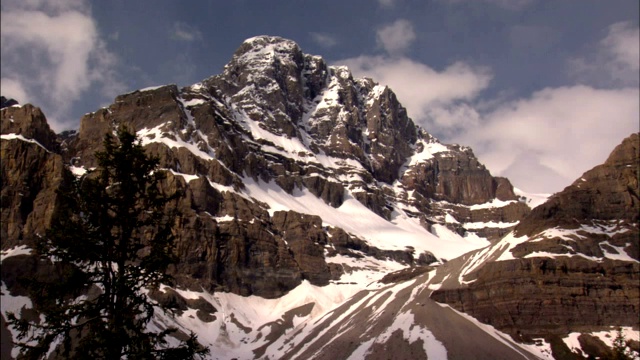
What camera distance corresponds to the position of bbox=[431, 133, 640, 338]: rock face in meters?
124

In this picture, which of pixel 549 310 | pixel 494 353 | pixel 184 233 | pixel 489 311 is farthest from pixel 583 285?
pixel 184 233

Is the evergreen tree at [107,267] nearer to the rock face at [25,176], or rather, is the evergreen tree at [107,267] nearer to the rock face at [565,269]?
the rock face at [565,269]

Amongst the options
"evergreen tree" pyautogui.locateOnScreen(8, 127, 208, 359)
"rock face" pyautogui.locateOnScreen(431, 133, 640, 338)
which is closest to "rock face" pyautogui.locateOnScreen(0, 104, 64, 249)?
"rock face" pyautogui.locateOnScreen(431, 133, 640, 338)

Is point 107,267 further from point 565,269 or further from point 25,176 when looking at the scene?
point 25,176

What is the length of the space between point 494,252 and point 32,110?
14955 cm

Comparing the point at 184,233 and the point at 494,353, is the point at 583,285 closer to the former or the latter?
the point at 494,353

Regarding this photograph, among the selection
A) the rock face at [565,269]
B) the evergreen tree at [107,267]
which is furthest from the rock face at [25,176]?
the evergreen tree at [107,267]

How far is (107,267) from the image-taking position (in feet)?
69.9

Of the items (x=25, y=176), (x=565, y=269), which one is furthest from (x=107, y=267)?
(x=25, y=176)

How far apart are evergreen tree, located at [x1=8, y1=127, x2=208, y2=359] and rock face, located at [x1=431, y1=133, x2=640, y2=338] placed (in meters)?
113

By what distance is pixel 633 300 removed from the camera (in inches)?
4840

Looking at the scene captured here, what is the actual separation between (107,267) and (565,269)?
126104 mm

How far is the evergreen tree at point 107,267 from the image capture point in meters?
19.9

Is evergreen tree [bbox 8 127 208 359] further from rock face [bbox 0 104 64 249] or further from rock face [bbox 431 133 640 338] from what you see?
rock face [bbox 0 104 64 249]
